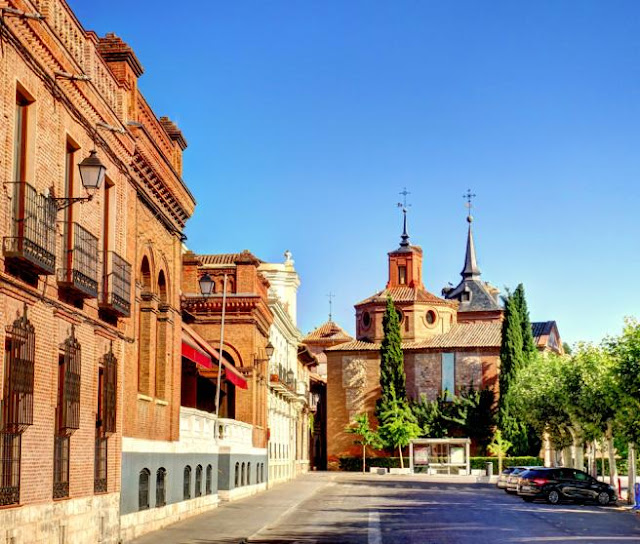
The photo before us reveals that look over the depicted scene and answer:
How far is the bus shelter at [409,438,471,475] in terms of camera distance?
257 feet

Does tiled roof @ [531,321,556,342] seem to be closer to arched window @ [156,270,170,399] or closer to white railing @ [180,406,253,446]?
white railing @ [180,406,253,446]

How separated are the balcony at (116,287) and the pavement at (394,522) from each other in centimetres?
463

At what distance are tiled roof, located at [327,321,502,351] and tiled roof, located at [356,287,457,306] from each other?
2810 mm

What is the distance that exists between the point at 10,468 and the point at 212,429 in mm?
18461

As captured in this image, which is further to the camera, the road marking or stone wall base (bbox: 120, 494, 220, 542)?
the road marking

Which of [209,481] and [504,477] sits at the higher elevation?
[209,481]

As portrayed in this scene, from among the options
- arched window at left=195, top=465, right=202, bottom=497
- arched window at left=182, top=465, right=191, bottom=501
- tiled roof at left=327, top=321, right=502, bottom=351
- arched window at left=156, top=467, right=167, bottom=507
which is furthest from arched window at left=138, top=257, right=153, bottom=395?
tiled roof at left=327, top=321, right=502, bottom=351

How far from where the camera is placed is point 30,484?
600 inches

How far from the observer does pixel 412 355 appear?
8912 centimetres

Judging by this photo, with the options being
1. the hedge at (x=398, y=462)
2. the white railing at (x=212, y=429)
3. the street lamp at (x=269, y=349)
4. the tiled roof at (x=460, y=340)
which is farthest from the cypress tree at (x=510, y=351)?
the white railing at (x=212, y=429)

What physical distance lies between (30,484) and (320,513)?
61.2 feet

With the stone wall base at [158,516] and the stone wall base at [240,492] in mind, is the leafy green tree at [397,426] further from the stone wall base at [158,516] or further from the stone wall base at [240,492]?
the stone wall base at [158,516]

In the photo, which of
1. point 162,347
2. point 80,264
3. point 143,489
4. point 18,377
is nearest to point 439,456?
point 162,347

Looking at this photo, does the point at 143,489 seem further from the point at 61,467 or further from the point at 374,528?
the point at 374,528
